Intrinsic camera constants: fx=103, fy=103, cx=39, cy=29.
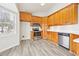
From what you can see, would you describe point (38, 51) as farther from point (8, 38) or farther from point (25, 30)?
point (25, 30)

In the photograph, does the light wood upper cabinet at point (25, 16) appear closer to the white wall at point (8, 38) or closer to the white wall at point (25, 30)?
the white wall at point (25, 30)

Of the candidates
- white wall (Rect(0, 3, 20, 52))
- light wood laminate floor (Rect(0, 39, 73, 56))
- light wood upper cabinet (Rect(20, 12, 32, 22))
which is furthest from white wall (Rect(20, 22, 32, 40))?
light wood laminate floor (Rect(0, 39, 73, 56))

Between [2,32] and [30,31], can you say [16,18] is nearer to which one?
[2,32]

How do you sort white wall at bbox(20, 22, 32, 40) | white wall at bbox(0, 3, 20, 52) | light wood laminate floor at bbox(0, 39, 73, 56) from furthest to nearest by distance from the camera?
1. white wall at bbox(20, 22, 32, 40)
2. white wall at bbox(0, 3, 20, 52)
3. light wood laminate floor at bbox(0, 39, 73, 56)

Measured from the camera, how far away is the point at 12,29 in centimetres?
575

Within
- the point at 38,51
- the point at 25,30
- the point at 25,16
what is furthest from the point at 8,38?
the point at 25,30

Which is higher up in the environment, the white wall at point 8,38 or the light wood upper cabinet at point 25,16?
the light wood upper cabinet at point 25,16

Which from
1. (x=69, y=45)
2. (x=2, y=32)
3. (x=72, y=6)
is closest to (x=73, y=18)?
(x=72, y=6)

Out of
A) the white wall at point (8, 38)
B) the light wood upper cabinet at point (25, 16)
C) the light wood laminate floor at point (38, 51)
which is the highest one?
the light wood upper cabinet at point (25, 16)

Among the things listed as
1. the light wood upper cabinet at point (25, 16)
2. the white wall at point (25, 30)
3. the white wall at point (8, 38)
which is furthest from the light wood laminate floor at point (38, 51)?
the white wall at point (25, 30)

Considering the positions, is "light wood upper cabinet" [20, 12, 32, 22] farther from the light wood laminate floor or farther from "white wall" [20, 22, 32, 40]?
the light wood laminate floor

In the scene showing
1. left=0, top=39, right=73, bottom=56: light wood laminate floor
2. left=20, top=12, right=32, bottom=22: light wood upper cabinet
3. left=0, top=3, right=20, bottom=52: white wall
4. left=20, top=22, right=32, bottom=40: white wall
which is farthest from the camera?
left=20, top=22, right=32, bottom=40: white wall

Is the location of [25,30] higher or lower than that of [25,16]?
lower

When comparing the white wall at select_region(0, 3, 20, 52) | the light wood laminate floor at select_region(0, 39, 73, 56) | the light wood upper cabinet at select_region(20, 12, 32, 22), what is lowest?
the light wood laminate floor at select_region(0, 39, 73, 56)
